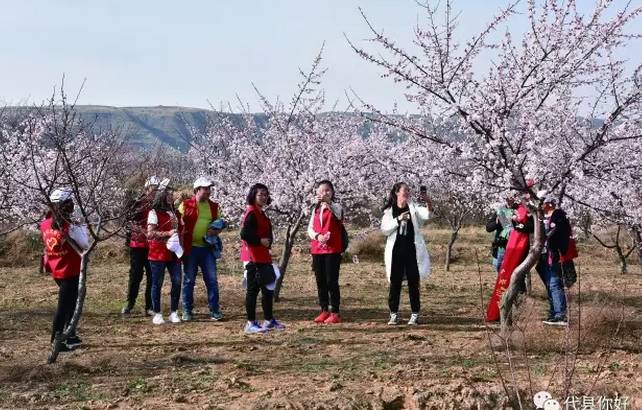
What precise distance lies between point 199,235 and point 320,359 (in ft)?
8.45

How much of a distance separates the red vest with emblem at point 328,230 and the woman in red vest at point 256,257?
66 centimetres

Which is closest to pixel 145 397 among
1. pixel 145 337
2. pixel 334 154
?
pixel 145 337

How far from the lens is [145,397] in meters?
4.30

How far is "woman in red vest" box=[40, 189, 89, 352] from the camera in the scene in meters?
Answer: 5.47

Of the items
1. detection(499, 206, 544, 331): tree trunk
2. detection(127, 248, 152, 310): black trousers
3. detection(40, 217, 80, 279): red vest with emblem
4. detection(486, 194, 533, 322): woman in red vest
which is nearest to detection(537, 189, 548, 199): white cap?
detection(499, 206, 544, 331): tree trunk

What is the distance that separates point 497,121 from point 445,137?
769 mm

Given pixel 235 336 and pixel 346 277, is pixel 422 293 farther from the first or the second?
pixel 235 336

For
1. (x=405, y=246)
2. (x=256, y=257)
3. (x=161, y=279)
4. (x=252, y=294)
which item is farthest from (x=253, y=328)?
(x=405, y=246)

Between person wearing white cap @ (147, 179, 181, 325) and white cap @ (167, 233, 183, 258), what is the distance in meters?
0.02

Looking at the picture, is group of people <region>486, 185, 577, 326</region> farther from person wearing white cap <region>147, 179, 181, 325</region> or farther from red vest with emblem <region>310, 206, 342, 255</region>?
person wearing white cap <region>147, 179, 181, 325</region>

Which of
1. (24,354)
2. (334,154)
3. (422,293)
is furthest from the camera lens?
(422,293)

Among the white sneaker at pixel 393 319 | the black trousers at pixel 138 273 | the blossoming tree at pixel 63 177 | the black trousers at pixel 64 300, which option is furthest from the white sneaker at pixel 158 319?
the white sneaker at pixel 393 319

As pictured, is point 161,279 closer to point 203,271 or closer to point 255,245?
point 203,271

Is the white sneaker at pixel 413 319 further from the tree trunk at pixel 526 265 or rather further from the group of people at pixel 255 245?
the tree trunk at pixel 526 265
